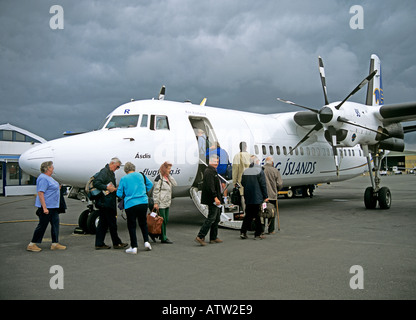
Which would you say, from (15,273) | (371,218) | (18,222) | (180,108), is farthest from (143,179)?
(371,218)

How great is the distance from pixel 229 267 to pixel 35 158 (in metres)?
5.06

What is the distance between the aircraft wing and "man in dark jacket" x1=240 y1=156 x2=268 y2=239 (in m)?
8.52

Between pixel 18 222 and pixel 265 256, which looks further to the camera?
pixel 18 222

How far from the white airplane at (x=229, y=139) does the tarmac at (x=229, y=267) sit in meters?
1.71

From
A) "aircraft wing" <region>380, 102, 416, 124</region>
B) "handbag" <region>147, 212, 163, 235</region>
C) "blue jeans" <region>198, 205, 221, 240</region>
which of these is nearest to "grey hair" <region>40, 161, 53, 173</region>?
"handbag" <region>147, 212, 163, 235</region>

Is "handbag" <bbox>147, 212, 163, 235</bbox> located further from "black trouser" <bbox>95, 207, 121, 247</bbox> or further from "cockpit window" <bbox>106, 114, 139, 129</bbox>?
"cockpit window" <bbox>106, 114, 139, 129</bbox>

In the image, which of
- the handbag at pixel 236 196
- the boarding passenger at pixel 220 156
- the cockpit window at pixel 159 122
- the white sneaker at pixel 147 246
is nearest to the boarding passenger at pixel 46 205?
the white sneaker at pixel 147 246

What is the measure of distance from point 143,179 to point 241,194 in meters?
3.09

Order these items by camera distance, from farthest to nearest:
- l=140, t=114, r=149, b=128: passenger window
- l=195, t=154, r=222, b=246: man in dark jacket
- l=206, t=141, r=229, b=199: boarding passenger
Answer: l=206, t=141, r=229, b=199: boarding passenger < l=140, t=114, r=149, b=128: passenger window < l=195, t=154, r=222, b=246: man in dark jacket

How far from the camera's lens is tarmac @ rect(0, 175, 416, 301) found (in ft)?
14.6

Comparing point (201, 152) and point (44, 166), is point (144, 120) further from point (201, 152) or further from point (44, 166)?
point (44, 166)

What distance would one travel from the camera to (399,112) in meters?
13.9
